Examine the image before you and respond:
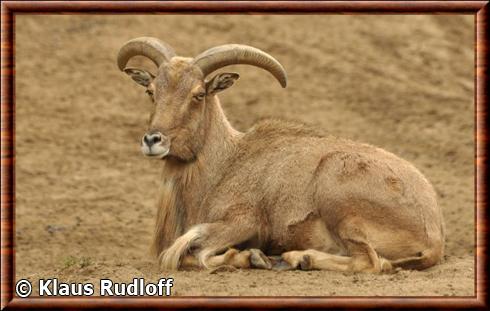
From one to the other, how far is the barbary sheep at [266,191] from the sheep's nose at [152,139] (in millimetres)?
12

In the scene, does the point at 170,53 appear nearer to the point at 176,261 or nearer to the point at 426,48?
the point at 176,261

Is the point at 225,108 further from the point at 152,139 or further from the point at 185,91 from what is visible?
the point at 152,139

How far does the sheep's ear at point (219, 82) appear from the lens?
39.1ft

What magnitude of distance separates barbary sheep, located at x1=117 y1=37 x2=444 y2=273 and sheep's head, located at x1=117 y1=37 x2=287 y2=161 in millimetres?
11

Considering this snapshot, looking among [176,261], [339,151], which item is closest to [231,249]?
[176,261]

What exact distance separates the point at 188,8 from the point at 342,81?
11.3m

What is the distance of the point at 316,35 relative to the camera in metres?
24.4

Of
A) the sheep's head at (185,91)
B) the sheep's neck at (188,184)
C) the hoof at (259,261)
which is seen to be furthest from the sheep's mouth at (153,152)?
the hoof at (259,261)

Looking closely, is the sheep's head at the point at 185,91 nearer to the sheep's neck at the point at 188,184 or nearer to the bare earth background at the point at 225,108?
the sheep's neck at the point at 188,184

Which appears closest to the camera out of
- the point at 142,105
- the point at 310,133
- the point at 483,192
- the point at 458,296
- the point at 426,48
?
the point at 458,296

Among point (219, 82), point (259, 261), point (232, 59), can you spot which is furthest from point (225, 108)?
point (259, 261)

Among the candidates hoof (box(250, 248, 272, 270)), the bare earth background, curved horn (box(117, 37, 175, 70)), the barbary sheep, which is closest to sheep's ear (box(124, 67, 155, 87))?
the barbary sheep

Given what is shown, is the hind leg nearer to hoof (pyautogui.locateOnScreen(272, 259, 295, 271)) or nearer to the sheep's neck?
hoof (pyautogui.locateOnScreen(272, 259, 295, 271))

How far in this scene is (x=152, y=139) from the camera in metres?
11.1
